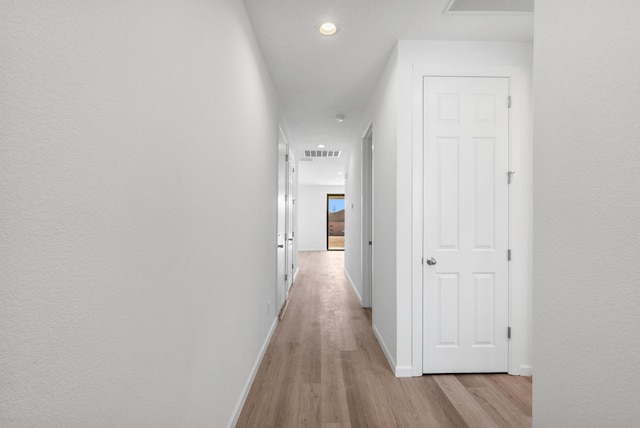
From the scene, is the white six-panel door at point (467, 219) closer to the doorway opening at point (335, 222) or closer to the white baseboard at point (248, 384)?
the white baseboard at point (248, 384)

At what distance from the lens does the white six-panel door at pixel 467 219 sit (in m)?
2.30

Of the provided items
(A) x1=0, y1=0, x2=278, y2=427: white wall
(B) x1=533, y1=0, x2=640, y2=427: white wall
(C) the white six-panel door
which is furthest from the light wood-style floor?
(B) x1=533, y1=0, x2=640, y2=427: white wall

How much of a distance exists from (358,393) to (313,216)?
9.35m

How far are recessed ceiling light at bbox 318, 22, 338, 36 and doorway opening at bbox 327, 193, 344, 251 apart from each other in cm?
926

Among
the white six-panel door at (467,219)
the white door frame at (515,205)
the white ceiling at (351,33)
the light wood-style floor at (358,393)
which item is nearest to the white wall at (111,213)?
the light wood-style floor at (358,393)

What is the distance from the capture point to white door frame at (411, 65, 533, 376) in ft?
7.52

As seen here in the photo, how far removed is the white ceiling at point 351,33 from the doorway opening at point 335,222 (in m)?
8.25

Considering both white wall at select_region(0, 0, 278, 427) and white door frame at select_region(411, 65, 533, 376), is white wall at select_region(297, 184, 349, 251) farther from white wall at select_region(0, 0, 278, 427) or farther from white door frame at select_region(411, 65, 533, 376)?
white wall at select_region(0, 0, 278, 427)

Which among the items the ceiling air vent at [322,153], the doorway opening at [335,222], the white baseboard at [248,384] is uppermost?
the ceiling air vent at [322,153]

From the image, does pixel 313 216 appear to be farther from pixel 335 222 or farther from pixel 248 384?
pixel 248 384

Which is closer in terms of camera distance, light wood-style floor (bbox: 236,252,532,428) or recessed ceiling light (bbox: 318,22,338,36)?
light wood-style floor (bbox: 236,252,532,428)

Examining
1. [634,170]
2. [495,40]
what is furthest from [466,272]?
[495,40]

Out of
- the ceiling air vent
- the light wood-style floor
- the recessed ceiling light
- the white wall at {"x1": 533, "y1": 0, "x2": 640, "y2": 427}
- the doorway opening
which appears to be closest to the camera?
the white wall at {"x1": 533, "y1": 0, "x2": 640, "y2": 427}

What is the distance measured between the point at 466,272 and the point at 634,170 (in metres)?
1.75
